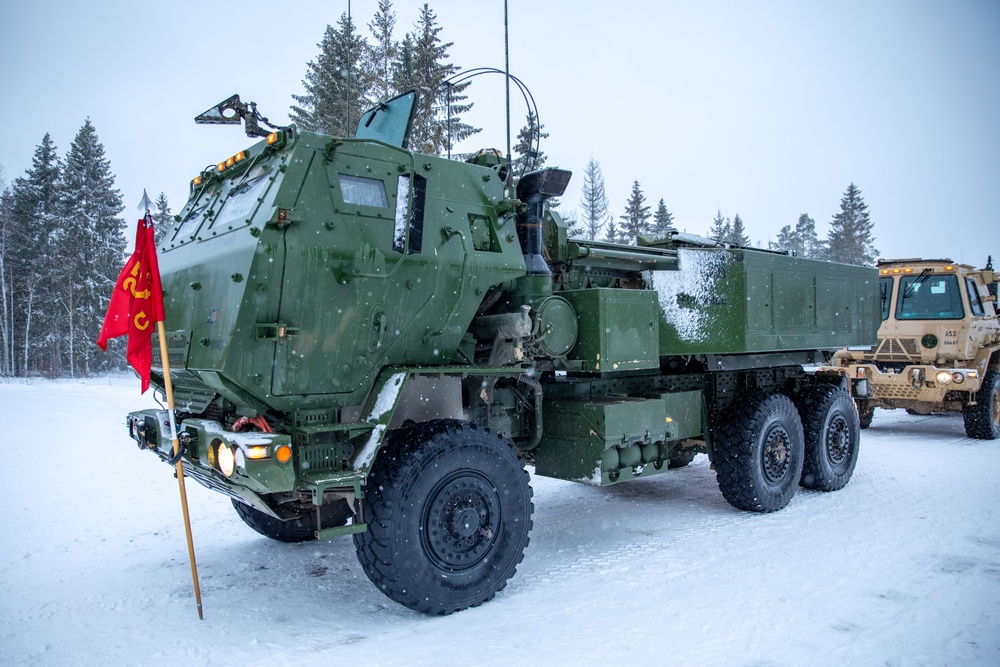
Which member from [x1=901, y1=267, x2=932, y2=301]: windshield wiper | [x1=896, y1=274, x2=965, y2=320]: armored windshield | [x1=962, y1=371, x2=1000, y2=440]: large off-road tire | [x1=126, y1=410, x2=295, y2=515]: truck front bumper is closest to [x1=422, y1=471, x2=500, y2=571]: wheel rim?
[x1=126, y1=410, x2=295, y2=515]: truck front bumper

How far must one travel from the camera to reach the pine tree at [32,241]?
34.2 m

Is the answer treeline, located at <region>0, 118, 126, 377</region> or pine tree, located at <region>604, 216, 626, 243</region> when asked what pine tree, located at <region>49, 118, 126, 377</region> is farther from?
pine tree, located at <region>604, 216, 626, 243</region>

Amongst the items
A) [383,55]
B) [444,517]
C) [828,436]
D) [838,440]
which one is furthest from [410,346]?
[383,55]

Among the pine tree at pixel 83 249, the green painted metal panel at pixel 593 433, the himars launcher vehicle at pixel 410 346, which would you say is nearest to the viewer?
the himars launcher vehicle at pixel 410 346

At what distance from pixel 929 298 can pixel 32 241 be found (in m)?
39.3

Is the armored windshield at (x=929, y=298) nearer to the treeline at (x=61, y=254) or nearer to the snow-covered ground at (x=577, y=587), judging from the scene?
the snow-covered ground at (x=577, y=587)

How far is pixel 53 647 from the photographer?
12.4 ft

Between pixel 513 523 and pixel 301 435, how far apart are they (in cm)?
151

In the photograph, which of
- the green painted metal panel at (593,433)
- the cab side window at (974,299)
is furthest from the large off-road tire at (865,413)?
the green painted metal panel at (593,433)

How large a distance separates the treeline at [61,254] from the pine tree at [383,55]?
689 inches

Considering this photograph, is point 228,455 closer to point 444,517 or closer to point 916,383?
point 444,517

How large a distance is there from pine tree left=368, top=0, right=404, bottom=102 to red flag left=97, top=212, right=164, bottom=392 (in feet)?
64.6

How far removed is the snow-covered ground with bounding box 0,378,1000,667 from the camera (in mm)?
3686

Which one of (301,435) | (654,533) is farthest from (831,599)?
(301,435)
